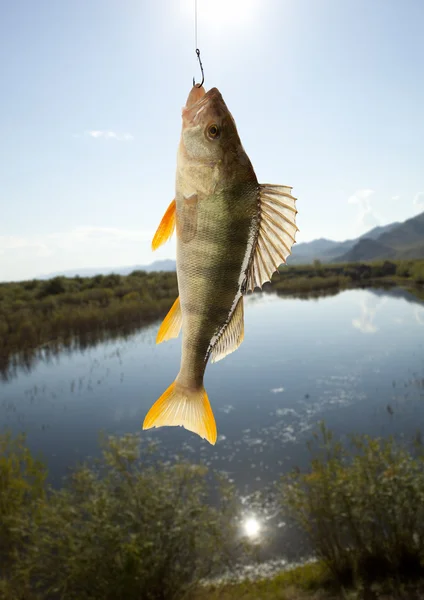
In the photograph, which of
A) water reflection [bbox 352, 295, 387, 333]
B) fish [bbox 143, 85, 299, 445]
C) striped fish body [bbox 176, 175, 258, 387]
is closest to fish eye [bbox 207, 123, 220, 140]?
fish [bbox 143, 85, 299, 445]

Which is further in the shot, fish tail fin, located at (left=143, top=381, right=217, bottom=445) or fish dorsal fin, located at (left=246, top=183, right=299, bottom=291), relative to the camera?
fish tail fin, located at (left=143, top=381, right=217, bottom=445)

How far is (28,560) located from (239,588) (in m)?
4.84

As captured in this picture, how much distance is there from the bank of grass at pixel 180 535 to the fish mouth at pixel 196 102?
8194 millimetres

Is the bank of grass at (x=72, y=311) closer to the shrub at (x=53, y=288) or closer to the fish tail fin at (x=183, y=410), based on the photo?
the shrub at (x=53, y=288)

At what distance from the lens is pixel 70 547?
8070 millimetres

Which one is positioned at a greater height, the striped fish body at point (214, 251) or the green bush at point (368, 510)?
the striped fish body at point (214, 251)

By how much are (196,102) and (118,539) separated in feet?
27.6

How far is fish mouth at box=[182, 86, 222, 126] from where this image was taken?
1.42 metres

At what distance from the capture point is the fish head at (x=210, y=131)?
1343mm

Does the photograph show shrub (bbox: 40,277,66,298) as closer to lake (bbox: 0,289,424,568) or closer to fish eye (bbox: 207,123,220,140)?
lake (bbox: 0,289,424,568)

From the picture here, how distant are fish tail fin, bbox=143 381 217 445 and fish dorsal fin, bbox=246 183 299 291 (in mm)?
416

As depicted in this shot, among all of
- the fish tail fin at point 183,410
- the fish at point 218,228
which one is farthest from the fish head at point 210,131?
the fish tail fin at point 183,410

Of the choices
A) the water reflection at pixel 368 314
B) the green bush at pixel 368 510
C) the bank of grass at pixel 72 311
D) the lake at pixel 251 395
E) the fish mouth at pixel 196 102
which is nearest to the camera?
the fish mouth at pixel 196 102

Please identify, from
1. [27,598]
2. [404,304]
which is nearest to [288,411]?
[27,598]
